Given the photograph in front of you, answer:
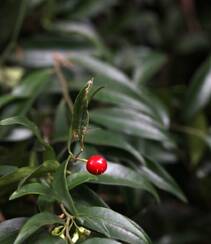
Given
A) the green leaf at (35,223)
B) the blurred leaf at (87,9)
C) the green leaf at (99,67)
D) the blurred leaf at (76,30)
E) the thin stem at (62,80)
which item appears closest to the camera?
the green leaf at (35,223)

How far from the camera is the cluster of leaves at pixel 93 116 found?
0.63 metres

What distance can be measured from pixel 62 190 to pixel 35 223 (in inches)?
2.0

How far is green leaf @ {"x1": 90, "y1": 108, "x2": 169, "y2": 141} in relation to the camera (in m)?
0.90

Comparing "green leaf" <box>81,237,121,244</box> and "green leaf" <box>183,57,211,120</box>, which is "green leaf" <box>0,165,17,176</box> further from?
"green leaf" <box>183,57,211,120</box>

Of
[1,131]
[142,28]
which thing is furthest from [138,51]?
[1,131]

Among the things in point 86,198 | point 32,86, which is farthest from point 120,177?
point 32,86

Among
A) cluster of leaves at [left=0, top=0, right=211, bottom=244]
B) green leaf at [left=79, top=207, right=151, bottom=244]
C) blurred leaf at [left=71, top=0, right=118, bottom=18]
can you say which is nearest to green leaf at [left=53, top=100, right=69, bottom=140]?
cluster of leaves at [left=0, top=0, right=211, bottom=244]

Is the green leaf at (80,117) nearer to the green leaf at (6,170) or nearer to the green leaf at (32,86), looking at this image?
the green leaf at (6,170)

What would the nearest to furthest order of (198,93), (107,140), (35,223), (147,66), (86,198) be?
1. (35,223)
2. (86,198)
3. (107,140)
4. (198,93)
5. (147,66)

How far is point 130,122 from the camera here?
91 cm

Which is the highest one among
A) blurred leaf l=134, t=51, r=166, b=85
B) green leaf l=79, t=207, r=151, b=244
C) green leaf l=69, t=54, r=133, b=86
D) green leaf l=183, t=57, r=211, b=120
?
green leaf l=79, t=207, r=151, b=244

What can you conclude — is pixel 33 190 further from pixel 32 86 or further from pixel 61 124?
pixel 32 86

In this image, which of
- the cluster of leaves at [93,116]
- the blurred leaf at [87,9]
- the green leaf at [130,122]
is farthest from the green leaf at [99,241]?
the blurred leaf at [87,9]

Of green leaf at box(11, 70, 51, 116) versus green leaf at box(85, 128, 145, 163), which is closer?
green leaf at box(85, 128, 145, 163)
